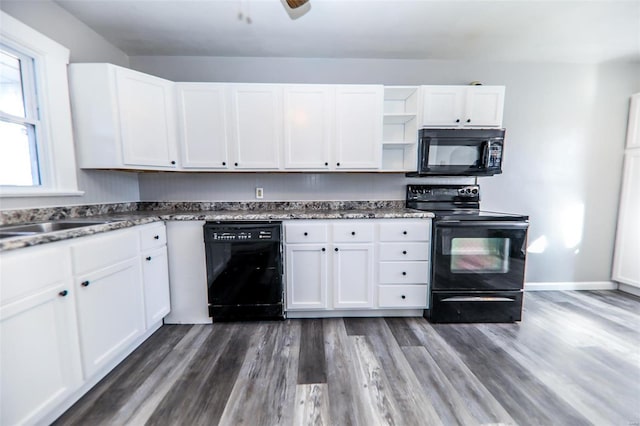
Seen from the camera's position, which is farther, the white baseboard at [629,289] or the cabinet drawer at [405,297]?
the white baseboard at [629,289]

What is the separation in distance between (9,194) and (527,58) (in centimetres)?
442

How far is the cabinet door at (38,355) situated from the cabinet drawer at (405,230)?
206 centimetres

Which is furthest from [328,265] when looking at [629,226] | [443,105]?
[629,226]

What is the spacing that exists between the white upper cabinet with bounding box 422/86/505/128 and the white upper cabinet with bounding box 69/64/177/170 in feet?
8.04

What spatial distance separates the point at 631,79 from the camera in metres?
2.67

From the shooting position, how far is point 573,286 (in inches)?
112

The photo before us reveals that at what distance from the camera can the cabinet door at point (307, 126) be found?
225 centimetres

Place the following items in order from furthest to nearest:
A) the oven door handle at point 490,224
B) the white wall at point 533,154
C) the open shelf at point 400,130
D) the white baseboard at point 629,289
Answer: the white baseboard at point 629,289, the white wall at point 533,154, the open shelf at point 400,130, the oven door handle at point 490,224

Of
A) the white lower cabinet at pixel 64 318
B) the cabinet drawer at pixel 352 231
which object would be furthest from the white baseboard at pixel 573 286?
the white lower cabinet at pixel 64 318

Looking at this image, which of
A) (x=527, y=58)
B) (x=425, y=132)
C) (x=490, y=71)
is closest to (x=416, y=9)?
(x=425, y=132)

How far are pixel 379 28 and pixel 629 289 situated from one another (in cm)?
389

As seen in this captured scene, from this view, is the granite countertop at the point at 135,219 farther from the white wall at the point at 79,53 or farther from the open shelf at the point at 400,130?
the open shelf at the point at 400,130

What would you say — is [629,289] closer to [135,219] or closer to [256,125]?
[256,125]

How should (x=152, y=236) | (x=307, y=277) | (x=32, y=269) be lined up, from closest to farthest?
(x=32, y=269)
(x=152, y=236)
(x=307, y=277)
